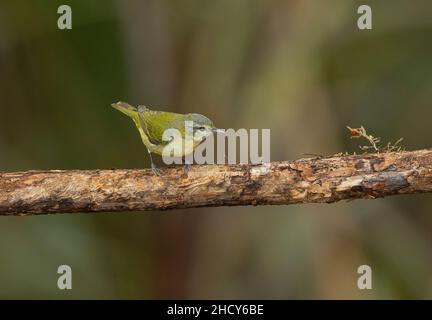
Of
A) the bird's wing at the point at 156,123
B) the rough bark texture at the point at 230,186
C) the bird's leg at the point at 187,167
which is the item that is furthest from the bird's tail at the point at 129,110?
the rough bark texture at the point at 230,186

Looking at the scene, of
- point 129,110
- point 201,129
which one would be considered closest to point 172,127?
point 201,129

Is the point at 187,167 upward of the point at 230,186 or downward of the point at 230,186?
upward

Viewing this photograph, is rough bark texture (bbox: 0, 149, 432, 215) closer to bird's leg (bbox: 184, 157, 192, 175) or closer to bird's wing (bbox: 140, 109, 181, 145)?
bird's leg (bbox: 184, 157, 192, 175)

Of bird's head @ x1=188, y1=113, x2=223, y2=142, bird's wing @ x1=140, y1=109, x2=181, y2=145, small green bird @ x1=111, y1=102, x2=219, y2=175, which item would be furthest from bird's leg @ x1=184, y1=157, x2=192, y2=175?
bird's wing @ x1=140, y1=109, x2=181, y2=145

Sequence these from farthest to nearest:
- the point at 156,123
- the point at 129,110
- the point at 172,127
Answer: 1. the point at 129,110
2. the point at 156,123
3. the point at 172,127

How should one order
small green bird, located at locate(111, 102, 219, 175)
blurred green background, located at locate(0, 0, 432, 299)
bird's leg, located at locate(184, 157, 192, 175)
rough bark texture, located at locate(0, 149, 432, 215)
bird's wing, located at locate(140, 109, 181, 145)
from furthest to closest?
blurred green background, located at locate(0, 0, 432, 299) → bird's wing, located at locate(140, 109, 181, 145) → small green bird, located at locate(111, 102, 219, 175) → bird's leg, located at locate(184, 157, 192, 175) → rough bark texture, located at locate(0, 149, 432, 215)

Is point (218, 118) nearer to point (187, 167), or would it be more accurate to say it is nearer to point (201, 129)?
point (201, 129)
